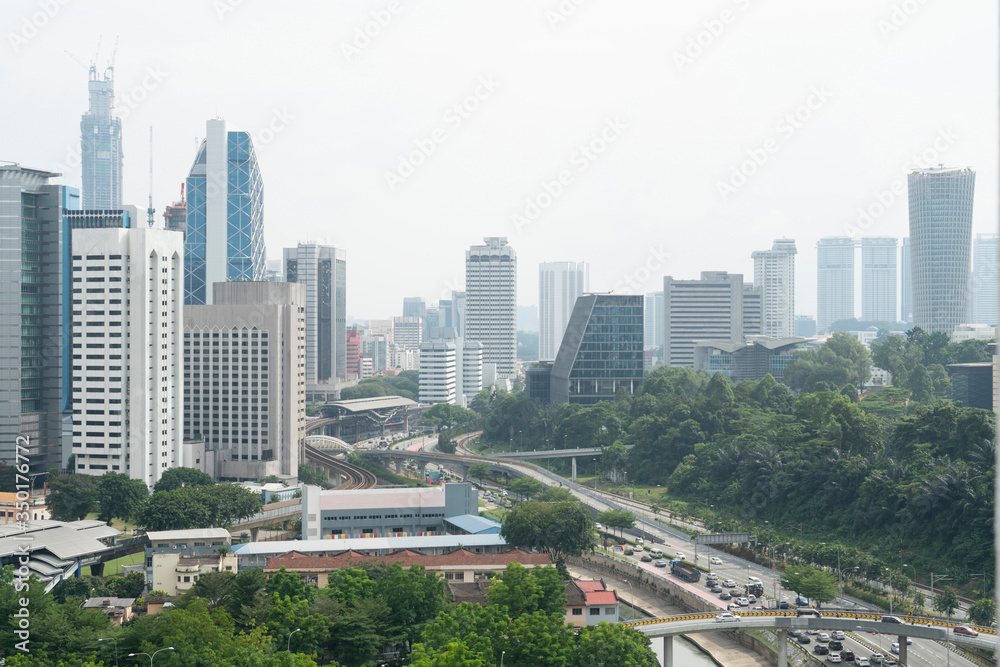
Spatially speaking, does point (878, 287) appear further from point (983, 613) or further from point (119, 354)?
point (983, 613)

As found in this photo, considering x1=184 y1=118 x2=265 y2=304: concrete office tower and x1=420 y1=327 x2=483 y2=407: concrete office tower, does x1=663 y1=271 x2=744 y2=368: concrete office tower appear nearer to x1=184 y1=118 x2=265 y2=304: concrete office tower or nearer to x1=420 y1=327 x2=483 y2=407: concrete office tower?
x1=420 y1=327 x2=483 y2=407: concrete office tower

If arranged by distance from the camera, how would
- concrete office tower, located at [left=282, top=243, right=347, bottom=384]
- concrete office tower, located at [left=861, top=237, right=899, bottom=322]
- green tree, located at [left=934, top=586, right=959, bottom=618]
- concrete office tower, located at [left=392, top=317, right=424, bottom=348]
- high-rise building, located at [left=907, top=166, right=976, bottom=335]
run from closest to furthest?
green tree, located at [left=934, top=586, right=959, bottom=618] < high-rise building, located at [left=907, top=166, right=976, bottom=335] < concrete office tower, located at [left=282, top=243, right=347, bottom=384] < concrete office tower, located at [left=861, top=237, right=899, bottom=322] < concrete office tower, located at [left=392, top=317, right=424, bottom=348]

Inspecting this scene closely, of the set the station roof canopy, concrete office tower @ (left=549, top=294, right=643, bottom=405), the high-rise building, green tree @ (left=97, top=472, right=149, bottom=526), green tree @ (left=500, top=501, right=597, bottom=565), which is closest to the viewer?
green tree @ (left=500, top=501, right=597, bottom=565)

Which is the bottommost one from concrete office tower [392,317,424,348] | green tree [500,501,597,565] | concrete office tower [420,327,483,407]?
green tree [500,501,597,565]

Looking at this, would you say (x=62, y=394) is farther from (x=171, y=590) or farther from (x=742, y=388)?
(x=742, y=388)

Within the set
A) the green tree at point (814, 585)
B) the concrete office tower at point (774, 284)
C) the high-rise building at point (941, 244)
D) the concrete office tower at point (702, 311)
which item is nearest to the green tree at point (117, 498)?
the green tree at point (814, 585)

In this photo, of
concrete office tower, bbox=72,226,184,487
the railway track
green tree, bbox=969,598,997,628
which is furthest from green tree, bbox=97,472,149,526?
green tree, bbox=969,598,997,628

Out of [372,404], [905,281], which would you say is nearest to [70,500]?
[372,404]
